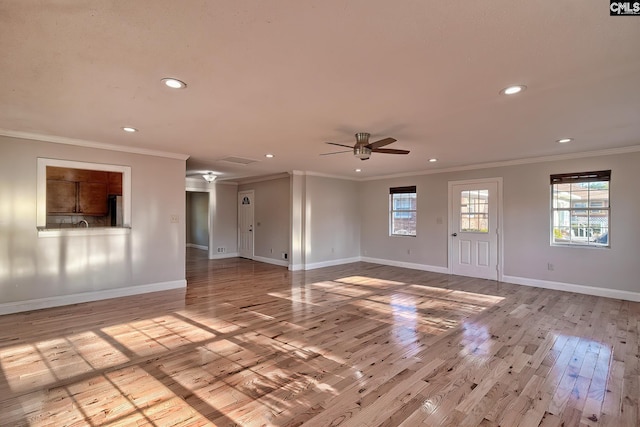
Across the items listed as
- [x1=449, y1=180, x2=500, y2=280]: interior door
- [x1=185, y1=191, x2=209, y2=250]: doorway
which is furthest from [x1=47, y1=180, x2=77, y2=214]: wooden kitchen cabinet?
[x1=449, y1=180, x2=500, y2=280]: interior door

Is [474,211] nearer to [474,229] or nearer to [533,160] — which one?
[474,229]

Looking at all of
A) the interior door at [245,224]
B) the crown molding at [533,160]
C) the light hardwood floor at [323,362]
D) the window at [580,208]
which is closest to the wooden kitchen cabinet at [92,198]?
the light hardwood floor at [323,362]

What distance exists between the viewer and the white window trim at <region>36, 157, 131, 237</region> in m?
4.25

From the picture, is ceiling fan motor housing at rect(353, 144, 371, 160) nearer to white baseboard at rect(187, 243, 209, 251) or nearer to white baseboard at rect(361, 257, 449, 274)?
white baseboard at rect(361, 257, 449, 274)

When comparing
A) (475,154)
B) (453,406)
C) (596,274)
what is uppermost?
(475,154)

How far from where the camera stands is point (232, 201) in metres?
9.62

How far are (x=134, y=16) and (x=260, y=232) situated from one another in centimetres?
731

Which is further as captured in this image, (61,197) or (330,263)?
(330,263)

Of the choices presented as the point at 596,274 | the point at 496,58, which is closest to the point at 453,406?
the point at 496,58

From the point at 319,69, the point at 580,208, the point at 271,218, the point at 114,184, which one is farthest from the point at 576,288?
the point at 114,184

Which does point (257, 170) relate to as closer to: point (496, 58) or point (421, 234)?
point (421, 234)

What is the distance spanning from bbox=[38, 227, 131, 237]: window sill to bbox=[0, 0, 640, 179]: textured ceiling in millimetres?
1326

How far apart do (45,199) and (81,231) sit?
23.9 inches

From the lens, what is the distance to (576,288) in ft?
17.4
